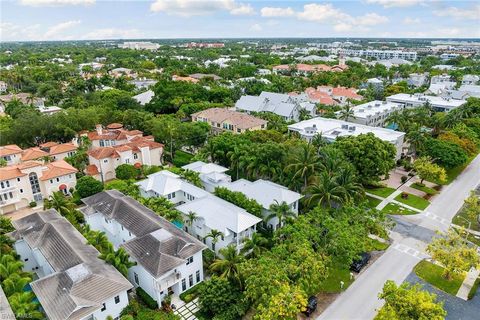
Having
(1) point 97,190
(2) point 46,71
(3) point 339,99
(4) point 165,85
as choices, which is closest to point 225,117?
(4) point 165,85

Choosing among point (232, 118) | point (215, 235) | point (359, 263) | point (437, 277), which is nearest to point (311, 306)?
point (359, 263)

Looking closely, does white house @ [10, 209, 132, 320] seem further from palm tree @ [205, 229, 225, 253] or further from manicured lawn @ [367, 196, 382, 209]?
manicured lawn @ [367, 196, 382, 209]

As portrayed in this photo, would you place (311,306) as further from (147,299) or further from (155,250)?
(155,250)

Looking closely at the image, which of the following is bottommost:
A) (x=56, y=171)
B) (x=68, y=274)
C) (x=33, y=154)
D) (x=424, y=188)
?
(x=424, y=188)

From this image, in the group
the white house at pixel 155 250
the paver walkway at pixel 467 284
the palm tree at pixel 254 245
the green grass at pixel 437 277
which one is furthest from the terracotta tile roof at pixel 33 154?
the paver walkway at pixel 467 284

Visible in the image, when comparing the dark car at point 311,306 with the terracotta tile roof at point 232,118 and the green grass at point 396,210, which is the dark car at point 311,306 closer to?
the green grass at point 396,210

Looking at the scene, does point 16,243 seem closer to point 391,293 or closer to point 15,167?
point 15,167
